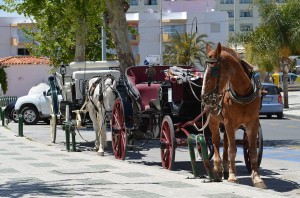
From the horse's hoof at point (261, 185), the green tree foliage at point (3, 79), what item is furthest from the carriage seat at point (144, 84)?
the green tree foliage at point (3, 79)

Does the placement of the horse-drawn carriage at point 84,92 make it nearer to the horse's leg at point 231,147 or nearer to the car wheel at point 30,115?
the horse's leg at point 231,147

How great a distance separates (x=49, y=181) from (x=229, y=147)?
3.07m

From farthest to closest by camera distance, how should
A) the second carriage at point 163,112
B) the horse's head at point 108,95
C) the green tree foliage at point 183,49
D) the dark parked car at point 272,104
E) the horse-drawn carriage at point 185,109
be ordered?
the green tree foliage at point 183,49 < the dark parked car at point 272,104 < the horse's head at point 108,95 < the second carriage at point 163,112 < the horse-drawn carriage at point 185,109

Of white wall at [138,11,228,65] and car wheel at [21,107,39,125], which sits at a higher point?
white wall at [138,11,228,65]

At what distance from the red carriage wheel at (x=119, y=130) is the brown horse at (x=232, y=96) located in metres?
4.31

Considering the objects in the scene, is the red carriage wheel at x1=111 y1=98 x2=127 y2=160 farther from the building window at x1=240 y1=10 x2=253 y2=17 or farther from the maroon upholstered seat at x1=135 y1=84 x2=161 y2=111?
the building window at x1=240 y1=10 x2=253 y2=17

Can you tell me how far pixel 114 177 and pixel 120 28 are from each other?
10.8 m

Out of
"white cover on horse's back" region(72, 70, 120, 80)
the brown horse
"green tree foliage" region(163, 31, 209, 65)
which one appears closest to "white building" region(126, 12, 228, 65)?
"green tree foliage" region(163, 31, 209, 65)

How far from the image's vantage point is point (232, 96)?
40.9 ft

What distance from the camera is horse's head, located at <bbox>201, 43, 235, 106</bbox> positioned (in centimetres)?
1252

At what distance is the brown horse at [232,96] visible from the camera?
12500 millimetres

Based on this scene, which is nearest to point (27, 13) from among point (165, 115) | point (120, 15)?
point (120, 15)

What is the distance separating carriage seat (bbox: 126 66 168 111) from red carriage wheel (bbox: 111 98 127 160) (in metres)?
0.47

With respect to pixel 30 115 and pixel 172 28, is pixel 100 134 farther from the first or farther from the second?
pixel 172 28
